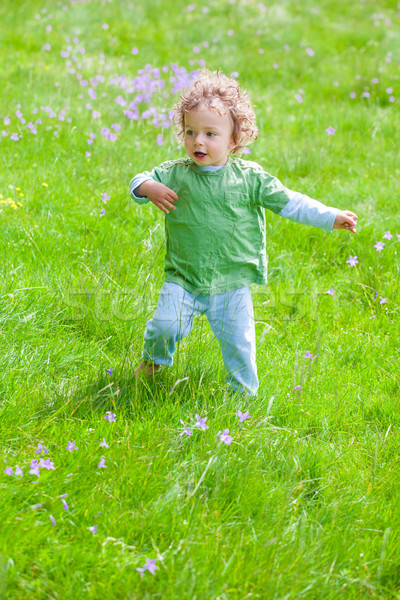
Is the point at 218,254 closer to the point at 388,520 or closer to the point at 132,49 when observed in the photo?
the point at 388,520

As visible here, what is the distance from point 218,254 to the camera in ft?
10.3

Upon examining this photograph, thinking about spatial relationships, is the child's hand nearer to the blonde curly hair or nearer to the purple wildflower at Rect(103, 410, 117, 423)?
the blonde curly hair

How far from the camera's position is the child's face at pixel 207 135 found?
2.94 m

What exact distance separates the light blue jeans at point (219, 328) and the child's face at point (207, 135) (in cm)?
65

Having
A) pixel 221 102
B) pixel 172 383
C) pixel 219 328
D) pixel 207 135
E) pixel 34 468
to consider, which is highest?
pixel 221 102

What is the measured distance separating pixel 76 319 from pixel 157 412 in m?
1.03

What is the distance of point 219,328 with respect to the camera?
3.23 meters

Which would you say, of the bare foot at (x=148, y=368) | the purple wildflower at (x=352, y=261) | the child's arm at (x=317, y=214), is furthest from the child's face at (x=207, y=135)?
the purple wildflower at (x=352, y=261)

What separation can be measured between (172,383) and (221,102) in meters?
1.38

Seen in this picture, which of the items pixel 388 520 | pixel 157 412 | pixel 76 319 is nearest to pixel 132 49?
pixel 76 319

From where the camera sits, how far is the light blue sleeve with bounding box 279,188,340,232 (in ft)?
9.98

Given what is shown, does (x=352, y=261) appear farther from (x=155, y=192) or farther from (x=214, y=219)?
(x=155, y=192)

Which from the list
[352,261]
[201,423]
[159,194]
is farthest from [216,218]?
[352,261]

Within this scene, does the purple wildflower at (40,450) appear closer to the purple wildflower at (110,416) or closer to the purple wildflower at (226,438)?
the purple wildflower at (110,416)
